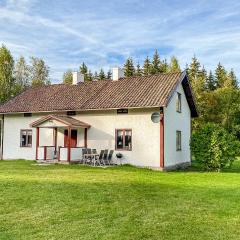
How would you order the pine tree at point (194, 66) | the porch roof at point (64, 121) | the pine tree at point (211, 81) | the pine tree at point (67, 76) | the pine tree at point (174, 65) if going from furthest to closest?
the pine tree at point (211, 81), the pine tree at point (194, 66), the pine tree at point (67, 76), the pine tree at point (174, 65), the porch roof at point (64, 121)

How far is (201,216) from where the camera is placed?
28.5ft

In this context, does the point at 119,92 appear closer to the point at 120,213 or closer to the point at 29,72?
the point at 120,213

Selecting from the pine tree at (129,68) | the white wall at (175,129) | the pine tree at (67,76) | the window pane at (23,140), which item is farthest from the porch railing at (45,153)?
the pine tree at (129,68)

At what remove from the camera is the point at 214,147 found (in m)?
20.9

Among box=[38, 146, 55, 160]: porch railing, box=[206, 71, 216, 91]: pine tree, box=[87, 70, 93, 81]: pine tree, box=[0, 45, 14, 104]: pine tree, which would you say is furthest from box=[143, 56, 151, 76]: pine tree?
box=[38, 146, 55, 160]: porch railing

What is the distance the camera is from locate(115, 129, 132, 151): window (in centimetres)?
2202

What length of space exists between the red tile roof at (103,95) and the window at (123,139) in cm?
154

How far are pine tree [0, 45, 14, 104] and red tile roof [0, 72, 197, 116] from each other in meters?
17.3

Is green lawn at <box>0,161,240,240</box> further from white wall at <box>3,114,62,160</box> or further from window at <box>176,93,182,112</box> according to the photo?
white wall at <box>3,114,62,160</box>

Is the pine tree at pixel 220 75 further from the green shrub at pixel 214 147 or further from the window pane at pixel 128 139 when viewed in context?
the window pane at pixel 128 139

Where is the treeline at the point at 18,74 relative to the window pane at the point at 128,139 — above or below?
above

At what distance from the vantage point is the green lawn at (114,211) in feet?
23.7

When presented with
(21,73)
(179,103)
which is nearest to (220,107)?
(179,103)

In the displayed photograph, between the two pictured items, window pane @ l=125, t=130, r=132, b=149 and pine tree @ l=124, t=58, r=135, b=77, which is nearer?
window pane @ l=125, t=130, r=132, b=149
